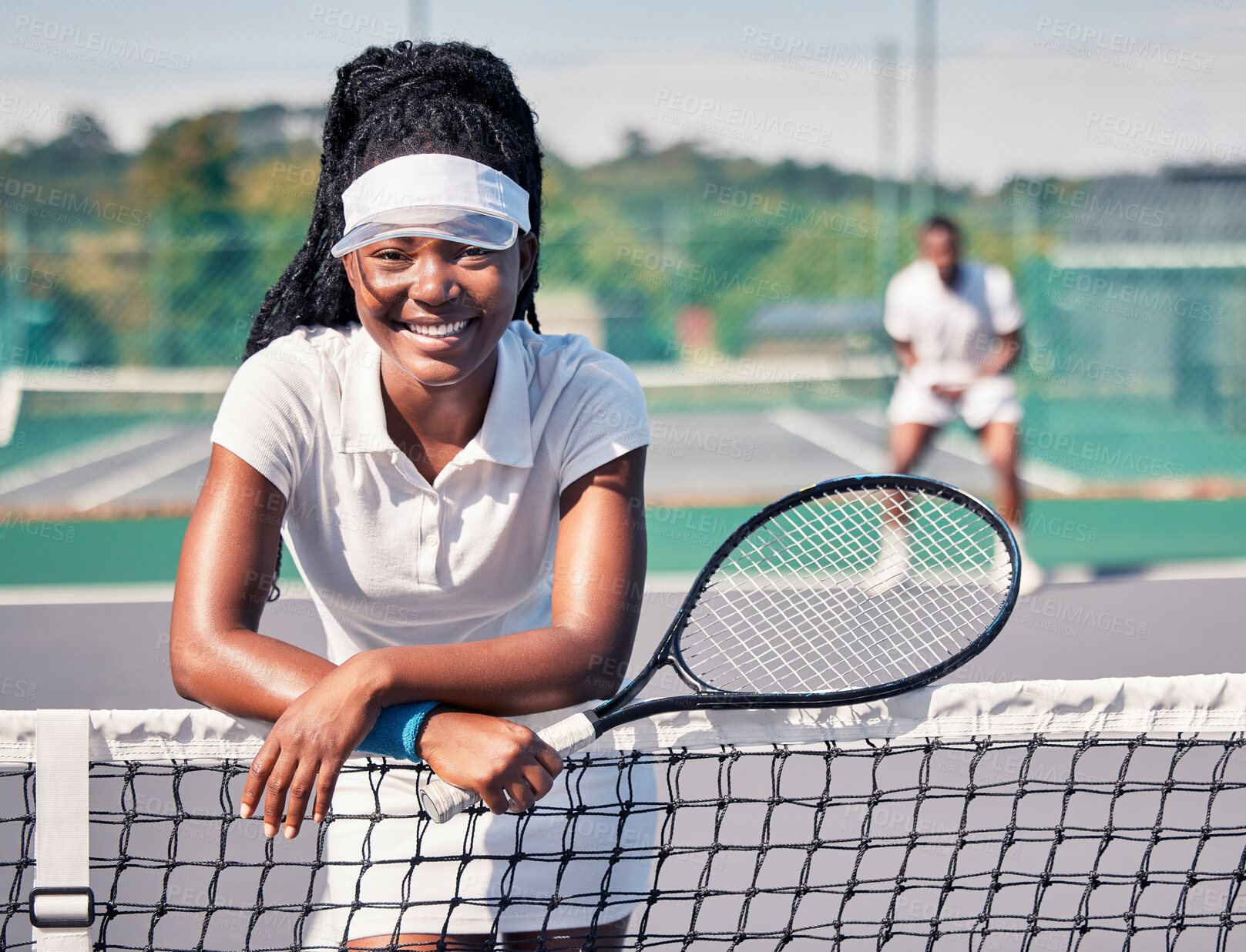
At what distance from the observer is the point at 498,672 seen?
3.90ft

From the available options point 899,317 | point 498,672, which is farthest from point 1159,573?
point 498,672

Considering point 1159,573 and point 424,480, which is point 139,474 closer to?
point 1159,573

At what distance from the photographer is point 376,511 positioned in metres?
1.38

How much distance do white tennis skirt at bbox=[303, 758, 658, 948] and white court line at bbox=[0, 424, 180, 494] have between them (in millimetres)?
6952

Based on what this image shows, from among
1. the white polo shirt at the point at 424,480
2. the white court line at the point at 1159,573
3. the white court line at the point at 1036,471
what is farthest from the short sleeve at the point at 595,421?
the white court line at the point at 1036,471

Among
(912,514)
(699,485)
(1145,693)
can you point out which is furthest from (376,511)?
(699,485)

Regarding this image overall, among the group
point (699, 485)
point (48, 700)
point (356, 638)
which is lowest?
point (699, 485)

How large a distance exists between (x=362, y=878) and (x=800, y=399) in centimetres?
788

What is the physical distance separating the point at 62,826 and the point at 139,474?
290 inches

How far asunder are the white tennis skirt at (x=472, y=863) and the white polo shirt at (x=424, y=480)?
→ 0.21m

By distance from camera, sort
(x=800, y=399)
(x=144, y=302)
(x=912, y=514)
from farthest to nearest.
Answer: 1. (x=800, y=399)
2. (x=144, y=302)
3. (x=912, y=514)

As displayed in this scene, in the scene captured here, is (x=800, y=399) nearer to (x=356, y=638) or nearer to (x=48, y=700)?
(x=48, y=700)

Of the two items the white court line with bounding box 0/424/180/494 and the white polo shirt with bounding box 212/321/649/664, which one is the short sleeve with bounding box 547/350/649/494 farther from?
the white court line with bounding box 0/424/180/494

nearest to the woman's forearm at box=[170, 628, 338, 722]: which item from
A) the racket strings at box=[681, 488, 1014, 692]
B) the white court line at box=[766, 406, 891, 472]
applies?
the racket strings at box=[681, 488, 1014, 692]
